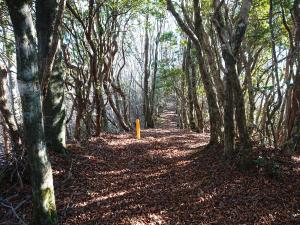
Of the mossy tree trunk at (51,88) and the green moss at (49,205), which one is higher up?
the mossy tree trunk at (51,88)

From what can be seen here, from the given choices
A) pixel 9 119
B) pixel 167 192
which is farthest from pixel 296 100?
pixel 9 119

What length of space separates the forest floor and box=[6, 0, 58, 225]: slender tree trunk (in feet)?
2.93

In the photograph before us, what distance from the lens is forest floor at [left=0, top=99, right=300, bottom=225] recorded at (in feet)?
15.7

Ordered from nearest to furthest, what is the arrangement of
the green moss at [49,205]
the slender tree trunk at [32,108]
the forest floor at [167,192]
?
the slender tree trunk at [32,108]
the green moss at [49,205]
the forest floor at [167,192]

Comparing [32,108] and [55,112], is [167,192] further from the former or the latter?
[55,112]

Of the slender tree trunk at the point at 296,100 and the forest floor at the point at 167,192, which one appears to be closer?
the forest floor at the point at 167,192

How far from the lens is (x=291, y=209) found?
4867mm

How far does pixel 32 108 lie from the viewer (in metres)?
3.59

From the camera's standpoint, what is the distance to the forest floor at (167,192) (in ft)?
15.7

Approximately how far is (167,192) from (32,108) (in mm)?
3330

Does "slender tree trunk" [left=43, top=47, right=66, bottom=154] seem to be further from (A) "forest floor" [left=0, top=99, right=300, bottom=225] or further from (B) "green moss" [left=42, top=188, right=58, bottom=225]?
(B) "green moss" [left=42, top=188, right=58, bottom=225]

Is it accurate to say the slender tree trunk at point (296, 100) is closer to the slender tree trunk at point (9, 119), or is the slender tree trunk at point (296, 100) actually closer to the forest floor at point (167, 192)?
the forest floor at point (167, 192)

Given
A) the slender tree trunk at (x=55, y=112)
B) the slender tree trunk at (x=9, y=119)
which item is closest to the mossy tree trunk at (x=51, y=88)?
the slender tree trunk at (x=55, y=112)

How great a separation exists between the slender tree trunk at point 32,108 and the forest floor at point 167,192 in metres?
0.89
